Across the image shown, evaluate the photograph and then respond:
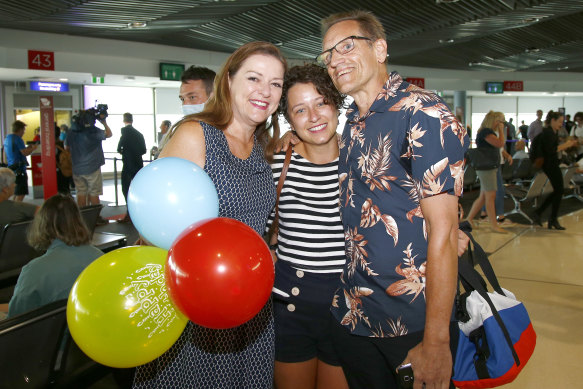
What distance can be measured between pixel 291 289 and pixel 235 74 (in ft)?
2.80

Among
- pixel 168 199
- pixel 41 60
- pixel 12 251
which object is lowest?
pixel 12 251

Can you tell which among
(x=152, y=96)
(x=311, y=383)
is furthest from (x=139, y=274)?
(x=152, y=96)

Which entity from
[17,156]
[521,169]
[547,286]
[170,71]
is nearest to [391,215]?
[547,286]

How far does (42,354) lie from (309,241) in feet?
3.73

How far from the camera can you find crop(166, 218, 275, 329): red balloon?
3.69ft

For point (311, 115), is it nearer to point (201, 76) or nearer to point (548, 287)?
point (201, 76)

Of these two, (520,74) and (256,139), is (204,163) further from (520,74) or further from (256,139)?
(520,74)

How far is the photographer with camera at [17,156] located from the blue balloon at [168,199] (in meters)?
9.61

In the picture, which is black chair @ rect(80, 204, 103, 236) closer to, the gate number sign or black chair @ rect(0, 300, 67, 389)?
black chair @ rect(0, 300, 67, 389)

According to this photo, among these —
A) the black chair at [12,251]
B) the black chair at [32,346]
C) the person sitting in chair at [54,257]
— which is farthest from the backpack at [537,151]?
the black chair at [32,346]

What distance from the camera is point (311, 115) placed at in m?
1.86

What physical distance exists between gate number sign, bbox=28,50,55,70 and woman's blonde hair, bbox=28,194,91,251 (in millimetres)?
8204

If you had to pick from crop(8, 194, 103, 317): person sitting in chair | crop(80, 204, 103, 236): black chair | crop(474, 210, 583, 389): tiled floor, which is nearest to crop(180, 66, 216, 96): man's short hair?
crop(8, 194, 103, 317): person sitting in chair

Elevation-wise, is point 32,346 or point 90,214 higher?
point 90,214
